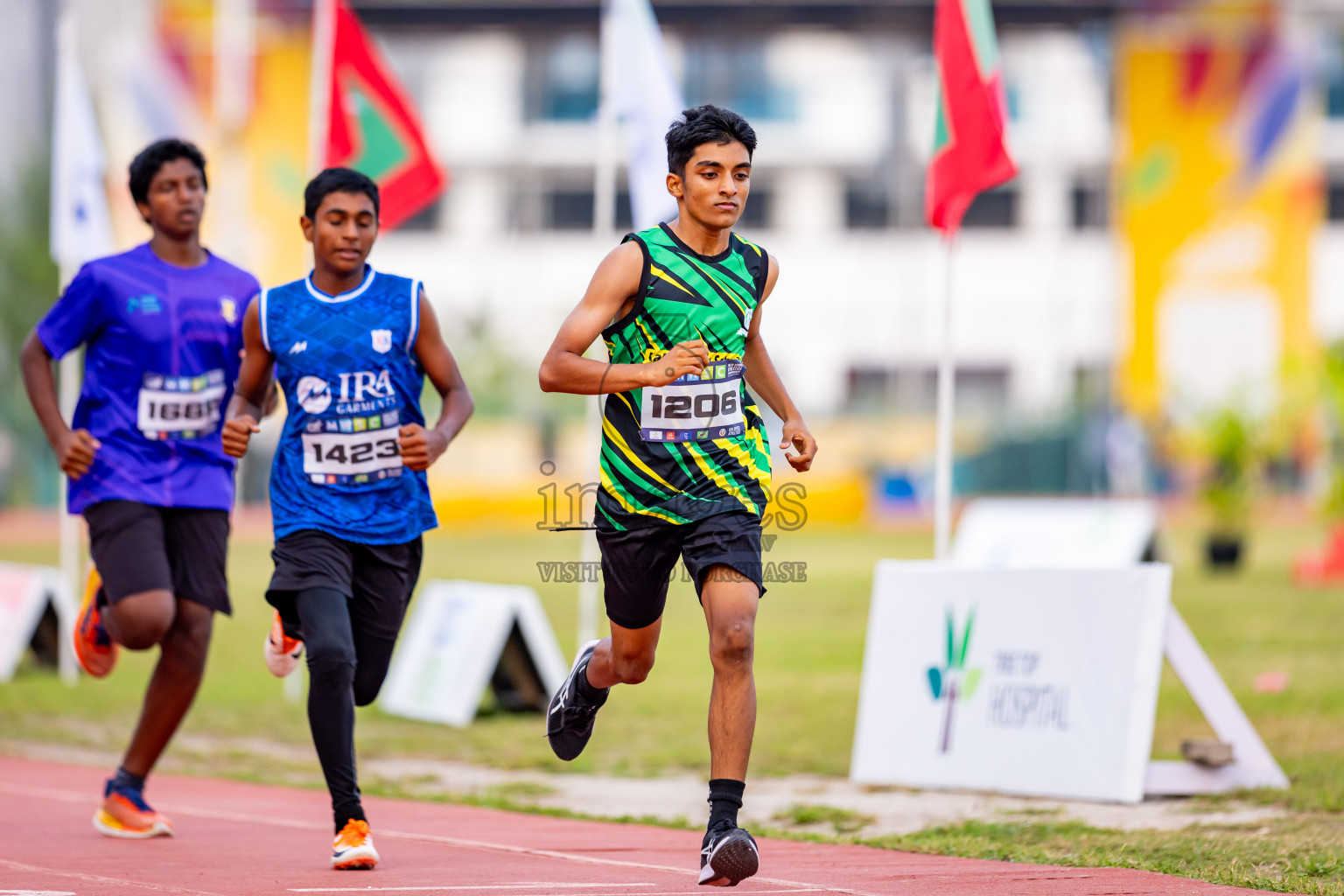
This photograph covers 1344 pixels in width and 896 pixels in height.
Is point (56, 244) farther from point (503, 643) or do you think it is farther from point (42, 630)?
point (503, 643)

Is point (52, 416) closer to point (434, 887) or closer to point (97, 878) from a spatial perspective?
point (97, 878)

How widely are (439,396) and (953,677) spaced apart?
3146mm

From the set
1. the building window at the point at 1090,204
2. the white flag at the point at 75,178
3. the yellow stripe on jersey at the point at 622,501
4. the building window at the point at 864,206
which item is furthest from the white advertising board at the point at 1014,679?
the building window at the point at 864,206

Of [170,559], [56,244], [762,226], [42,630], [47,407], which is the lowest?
[42,630]

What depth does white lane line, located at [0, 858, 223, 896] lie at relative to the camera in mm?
4992

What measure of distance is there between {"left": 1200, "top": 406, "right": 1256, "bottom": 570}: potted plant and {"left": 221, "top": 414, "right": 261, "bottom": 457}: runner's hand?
19.8 metres

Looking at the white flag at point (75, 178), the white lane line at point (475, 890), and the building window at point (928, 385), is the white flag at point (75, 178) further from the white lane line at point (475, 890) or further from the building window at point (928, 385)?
the building window at point (928, 385)

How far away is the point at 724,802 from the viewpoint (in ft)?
15.9

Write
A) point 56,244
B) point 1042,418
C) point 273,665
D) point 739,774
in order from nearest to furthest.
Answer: point 739,774, point 273,665, point 56,244, point 1042,418

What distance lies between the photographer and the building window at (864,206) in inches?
2196

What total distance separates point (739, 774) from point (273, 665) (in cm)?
201

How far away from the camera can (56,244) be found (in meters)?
12.2

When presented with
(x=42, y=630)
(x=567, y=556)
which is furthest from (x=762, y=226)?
(x=42, y=630)

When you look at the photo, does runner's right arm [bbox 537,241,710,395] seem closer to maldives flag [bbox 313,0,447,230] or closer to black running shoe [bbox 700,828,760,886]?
black running shoe [bbox 700,828,760,886]
